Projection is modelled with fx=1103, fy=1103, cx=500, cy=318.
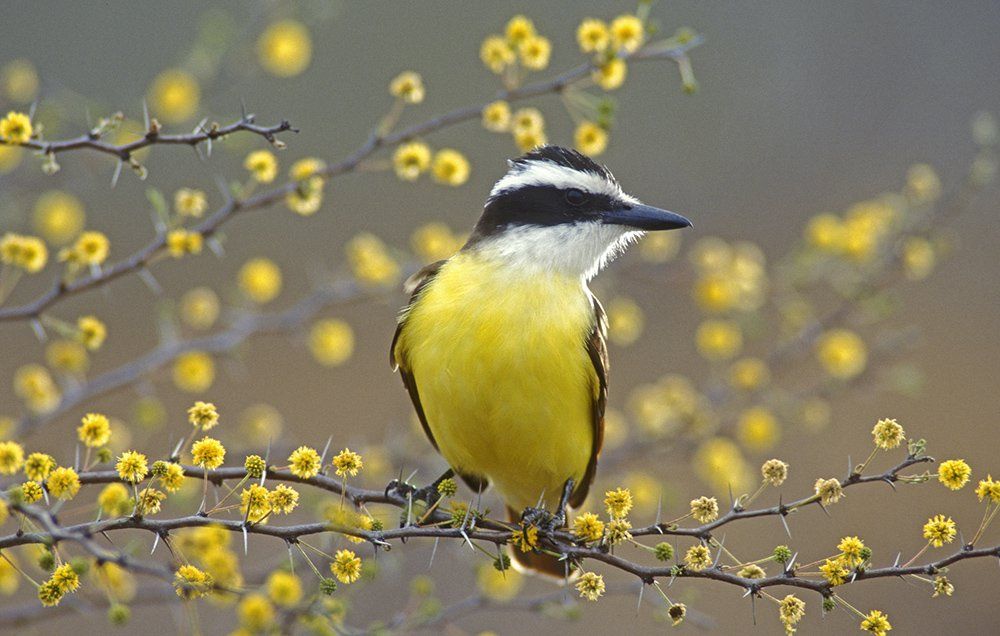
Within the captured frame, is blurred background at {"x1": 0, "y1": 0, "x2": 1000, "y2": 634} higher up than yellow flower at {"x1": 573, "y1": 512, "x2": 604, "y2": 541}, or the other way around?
blurred background at {"x1": 0, "y1": 0, "x2": 1000, "y2": 634}

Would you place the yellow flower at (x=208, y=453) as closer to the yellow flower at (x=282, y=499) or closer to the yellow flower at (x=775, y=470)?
the yellow flower at (x=282, y=499)

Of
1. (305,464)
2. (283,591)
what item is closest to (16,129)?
(305,464)

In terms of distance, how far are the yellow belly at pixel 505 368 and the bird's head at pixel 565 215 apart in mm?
113

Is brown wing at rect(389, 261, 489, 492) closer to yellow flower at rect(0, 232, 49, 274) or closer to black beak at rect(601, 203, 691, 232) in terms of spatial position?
black beak at rect(601, 203, 691, 232)

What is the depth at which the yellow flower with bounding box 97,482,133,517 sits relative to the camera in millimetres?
2090

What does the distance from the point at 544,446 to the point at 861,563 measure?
1.64 m

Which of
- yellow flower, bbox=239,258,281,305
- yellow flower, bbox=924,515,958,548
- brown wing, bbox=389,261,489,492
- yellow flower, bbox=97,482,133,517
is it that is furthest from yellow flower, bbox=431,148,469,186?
yellow flower, bbox=924,515,958,548

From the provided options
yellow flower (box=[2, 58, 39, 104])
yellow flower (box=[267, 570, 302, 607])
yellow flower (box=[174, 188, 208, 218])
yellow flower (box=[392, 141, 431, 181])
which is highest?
yellow flower (box=[392, 141, 431, 181])

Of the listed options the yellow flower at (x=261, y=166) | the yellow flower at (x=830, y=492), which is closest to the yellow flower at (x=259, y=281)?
the yellow flower at (x=261, y=166)

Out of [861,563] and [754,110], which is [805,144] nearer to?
[754,110]

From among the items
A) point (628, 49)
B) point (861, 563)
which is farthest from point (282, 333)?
point (861, 563)

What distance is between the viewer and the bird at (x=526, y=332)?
11.9 feet

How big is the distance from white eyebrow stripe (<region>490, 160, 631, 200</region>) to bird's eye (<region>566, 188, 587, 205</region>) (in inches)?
0.8

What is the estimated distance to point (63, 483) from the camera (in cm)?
210
